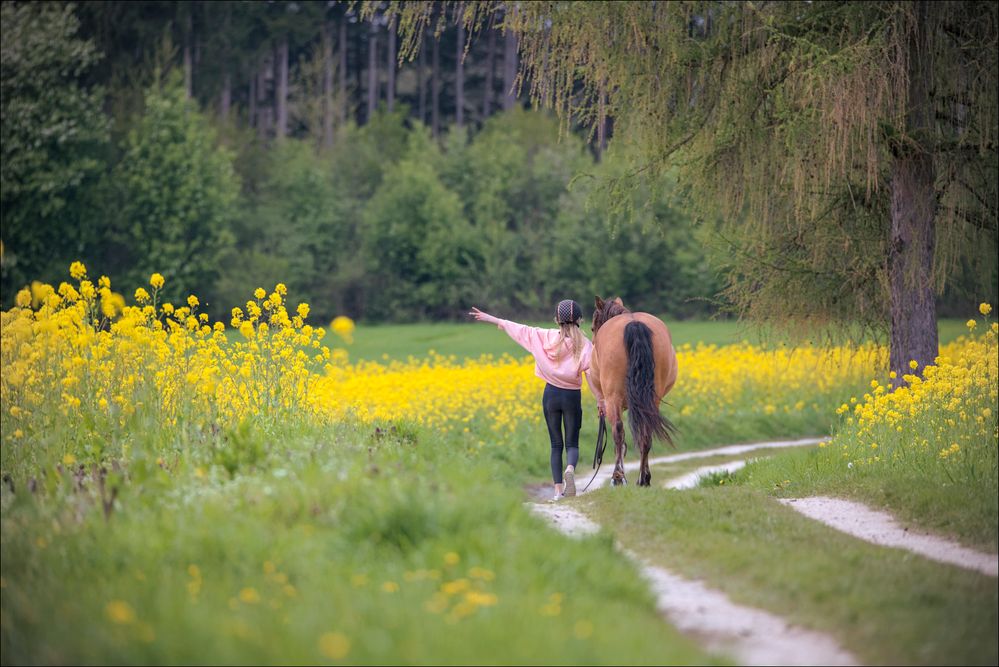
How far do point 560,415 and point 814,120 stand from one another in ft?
12.2

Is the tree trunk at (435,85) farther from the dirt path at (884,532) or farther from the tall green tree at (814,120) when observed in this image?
the dirt path at (884,532)

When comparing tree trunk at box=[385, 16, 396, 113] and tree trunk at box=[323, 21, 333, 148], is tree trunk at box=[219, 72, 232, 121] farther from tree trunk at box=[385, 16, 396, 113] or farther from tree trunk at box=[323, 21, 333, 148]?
tree trunk at box=[385, 16, 396, 113]

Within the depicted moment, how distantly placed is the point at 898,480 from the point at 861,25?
4383 millimetres

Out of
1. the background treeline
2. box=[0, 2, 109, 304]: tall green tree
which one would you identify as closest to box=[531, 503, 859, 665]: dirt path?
box=[0, 2, 109, 304]: tall green tree

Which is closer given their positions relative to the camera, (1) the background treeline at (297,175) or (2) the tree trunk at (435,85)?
(1) the background treeline at (297,175)

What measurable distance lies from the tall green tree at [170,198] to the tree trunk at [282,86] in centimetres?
1011

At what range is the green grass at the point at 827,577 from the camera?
16.9 feet

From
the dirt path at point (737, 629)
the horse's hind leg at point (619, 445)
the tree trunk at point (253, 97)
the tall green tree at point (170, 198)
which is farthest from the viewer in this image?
the tree trunk at point (253, 97)

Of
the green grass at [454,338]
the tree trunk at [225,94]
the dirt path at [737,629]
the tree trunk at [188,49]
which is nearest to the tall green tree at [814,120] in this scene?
the dirt path at [737,629]

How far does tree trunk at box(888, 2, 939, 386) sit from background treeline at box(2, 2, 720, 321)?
24.0 metres

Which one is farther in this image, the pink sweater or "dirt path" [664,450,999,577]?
the pink sweater

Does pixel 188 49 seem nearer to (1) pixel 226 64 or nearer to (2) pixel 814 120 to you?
(1) pixel 226 64

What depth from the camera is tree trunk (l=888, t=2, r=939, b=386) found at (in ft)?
35.0

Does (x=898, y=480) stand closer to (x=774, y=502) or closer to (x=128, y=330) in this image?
(x=774, y=502)
